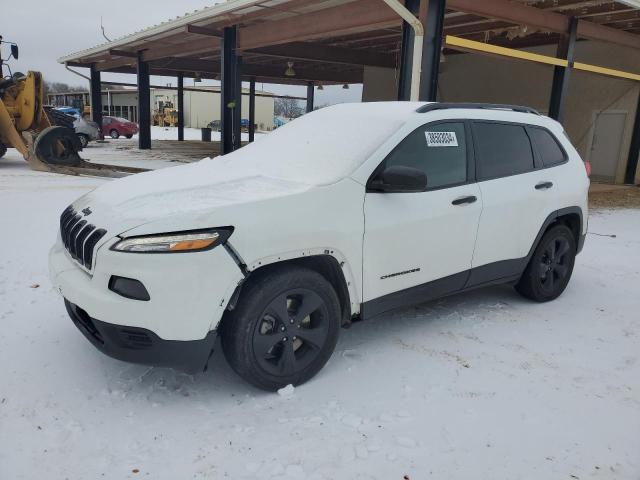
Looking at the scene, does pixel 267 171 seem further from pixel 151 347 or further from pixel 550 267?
pixel 550 267

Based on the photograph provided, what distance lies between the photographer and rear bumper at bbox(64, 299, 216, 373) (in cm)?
253

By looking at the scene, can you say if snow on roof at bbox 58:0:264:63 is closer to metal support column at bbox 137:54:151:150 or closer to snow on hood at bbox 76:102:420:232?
metal support column at bbox 137:54:151:150

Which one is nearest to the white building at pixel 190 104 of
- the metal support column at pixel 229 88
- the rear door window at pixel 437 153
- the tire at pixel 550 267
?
the metal support column at pixel 229 88

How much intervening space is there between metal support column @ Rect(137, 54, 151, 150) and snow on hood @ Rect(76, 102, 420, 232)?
17886 millimetres

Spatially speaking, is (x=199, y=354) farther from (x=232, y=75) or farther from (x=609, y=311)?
(x=232, y=75)

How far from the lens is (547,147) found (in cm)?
446

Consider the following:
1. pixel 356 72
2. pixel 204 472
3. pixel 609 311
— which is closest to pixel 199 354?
pixel 204 472

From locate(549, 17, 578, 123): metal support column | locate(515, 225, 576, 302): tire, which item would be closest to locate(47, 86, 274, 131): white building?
locate(549, 17, 578, 123): metal support column

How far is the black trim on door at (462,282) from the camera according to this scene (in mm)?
3287

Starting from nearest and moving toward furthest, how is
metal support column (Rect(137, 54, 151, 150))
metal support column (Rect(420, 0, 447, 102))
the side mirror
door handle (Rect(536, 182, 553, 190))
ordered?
the side mirror < door handle (Rect(536, 182, 553, 190)) < metal support column (Rect(420, 0, 447, 102)) < metal support column (Rect(137, 54, 151, 150))

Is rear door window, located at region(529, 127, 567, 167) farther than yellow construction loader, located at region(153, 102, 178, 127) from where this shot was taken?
No

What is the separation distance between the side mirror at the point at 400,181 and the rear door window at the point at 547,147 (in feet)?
6.06

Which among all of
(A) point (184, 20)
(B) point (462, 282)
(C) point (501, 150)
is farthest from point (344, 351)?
(A) point (184, 20)

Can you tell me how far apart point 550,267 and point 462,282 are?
129 centimetres
